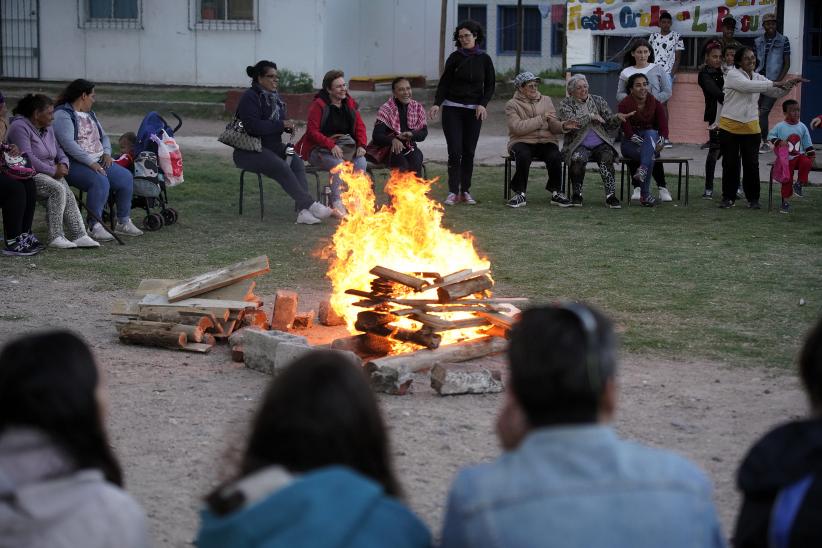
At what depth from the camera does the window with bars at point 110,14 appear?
75.1 feet

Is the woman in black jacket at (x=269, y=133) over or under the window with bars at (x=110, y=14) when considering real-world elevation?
under

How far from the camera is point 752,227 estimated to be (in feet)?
40.0

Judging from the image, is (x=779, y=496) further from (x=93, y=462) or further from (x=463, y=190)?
(x=463, y=190)

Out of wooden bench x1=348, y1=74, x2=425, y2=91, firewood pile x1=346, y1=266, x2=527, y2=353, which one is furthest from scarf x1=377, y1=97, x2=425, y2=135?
wooden bench x1=348, y1=74, x2=425, y2=91

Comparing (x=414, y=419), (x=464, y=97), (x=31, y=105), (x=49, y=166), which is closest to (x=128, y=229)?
(x=49, y=166)

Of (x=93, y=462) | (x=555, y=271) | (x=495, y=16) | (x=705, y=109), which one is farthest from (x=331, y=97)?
(x=495, y=16)

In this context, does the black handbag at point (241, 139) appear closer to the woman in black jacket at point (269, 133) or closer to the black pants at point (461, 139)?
the woman in black jacket at point (269, 133)

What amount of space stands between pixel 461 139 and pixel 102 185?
443 centimetres

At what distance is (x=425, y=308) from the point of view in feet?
23.2

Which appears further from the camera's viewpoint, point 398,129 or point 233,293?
point 398,129

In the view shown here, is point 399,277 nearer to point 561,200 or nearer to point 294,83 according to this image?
point 561,200

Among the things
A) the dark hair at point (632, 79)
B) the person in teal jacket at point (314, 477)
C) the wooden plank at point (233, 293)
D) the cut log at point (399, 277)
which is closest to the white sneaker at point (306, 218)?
the dark hair at point (632, 79)

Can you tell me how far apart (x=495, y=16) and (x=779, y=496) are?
2932 centimetres

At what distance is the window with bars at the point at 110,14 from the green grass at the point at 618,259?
9.35 metres
